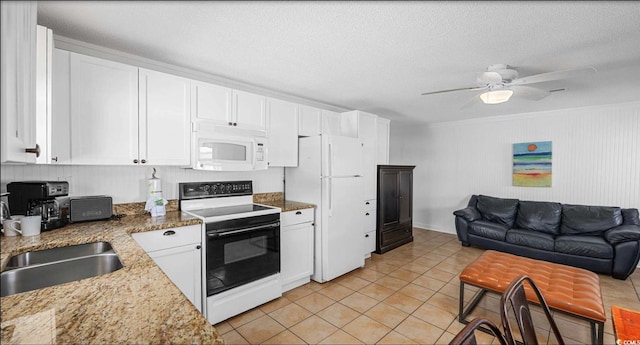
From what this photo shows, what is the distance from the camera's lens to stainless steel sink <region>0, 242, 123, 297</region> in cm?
143

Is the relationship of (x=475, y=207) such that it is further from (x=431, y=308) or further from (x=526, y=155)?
(x=431, y=308)

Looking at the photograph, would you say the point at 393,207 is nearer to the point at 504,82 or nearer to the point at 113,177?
the point at 504,82

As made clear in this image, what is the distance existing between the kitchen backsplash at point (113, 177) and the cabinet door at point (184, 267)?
0.70 m

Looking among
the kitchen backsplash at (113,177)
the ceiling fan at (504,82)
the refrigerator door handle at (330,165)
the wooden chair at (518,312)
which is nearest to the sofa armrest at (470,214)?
the ceiling fan at (504,82)

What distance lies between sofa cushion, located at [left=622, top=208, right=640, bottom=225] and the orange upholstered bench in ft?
6.60

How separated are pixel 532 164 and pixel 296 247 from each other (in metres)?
4.00

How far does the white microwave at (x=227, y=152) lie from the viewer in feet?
8.38

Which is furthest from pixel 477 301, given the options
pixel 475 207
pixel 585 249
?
pixel 475 207

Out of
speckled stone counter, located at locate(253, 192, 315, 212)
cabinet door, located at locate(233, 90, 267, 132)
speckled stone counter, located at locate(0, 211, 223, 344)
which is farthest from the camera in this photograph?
speckled stone counter, located at locate(253, 192, 315, 212)

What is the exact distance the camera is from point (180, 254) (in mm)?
2227

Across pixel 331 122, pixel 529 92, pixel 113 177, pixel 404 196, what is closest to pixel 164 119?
pixel 113 177

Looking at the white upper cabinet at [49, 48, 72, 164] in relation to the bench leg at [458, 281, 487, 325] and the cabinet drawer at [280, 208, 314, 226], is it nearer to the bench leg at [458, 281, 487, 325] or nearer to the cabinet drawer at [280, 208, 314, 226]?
the cabinet drawer at [280, 208, 314, 226]

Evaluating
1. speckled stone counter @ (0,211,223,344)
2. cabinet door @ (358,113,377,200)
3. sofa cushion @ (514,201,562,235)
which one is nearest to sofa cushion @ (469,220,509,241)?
sofa cushion @ (514,201,562,235)

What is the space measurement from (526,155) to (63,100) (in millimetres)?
5666
